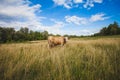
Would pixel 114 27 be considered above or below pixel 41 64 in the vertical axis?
above

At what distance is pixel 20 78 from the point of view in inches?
86.8

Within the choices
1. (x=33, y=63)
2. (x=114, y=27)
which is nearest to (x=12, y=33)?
(x=114, y=27)

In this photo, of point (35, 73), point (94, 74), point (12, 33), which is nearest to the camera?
point (94, 74)

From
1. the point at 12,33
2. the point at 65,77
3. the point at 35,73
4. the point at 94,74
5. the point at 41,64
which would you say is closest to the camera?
the point at 65,77

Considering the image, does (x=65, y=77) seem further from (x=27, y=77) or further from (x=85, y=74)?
(x=27, y=77)

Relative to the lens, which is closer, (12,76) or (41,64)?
(12,76)

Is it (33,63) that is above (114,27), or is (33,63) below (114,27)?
below

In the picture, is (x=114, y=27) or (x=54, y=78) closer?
(x=54, y=78)

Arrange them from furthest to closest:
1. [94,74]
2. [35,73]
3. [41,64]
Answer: [41,64] < [35,73] < [94,74]

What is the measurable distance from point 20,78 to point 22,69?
1.31ft

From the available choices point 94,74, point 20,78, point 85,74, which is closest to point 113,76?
point 94,74

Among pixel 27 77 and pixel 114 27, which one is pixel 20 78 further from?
pixel 114 27

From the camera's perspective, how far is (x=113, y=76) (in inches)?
85.2

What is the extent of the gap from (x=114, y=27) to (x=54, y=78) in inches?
2727
